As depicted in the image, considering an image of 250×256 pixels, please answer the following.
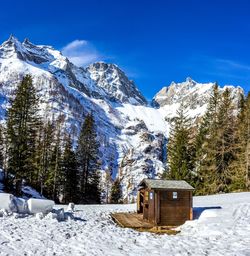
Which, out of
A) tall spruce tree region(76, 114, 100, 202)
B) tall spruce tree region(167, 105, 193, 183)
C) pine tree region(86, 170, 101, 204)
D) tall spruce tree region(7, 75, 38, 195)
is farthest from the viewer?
pine tree region(86, 170, 101, 204)

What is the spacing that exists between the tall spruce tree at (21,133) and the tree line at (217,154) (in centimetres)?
1926

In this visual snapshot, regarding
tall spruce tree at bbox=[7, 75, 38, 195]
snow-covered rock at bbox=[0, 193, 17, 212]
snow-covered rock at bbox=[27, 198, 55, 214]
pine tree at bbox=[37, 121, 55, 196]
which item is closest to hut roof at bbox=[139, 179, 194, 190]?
snow-covered rock at bbox=[27, 198, 55, 214]

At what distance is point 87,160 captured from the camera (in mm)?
48812

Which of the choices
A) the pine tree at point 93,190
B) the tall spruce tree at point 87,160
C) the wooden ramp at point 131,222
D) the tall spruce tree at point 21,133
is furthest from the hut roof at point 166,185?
the pine tree at point 93,190

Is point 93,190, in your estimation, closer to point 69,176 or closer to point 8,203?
point 69,176

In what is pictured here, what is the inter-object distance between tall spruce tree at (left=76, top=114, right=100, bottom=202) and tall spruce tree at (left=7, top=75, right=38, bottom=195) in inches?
394

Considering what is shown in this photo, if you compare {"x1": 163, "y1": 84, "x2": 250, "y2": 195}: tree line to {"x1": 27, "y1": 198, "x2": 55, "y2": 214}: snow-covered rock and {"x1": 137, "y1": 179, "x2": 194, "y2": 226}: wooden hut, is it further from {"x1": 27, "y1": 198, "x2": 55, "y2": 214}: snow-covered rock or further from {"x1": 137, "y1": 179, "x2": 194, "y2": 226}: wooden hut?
{"x1": 27, "y1": 198, "x2": 55, "y2": 214}: snow-covered rock

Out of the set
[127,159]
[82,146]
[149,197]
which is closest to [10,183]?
[82,146]

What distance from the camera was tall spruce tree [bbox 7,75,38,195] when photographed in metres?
36.9

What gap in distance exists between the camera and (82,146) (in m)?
49.4

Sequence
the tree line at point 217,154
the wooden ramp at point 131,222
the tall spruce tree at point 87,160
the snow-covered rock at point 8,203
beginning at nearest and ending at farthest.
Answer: the snow-covered rock at point 8,203 < the wooden ramp at point 131,222 < the tree line at point 217,154 < the tall spruce tree at point 87,160

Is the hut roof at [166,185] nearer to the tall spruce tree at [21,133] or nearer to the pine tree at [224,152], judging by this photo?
the tall spruce tree at [21,133]

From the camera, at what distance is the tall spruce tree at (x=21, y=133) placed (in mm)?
36906

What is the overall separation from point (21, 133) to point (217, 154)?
78.4ft
